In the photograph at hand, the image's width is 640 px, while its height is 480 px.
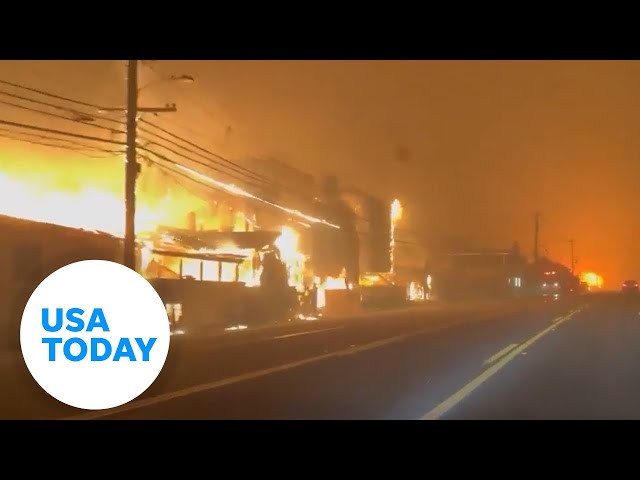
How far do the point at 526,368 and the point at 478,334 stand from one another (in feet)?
41.7

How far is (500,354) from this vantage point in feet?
73.0

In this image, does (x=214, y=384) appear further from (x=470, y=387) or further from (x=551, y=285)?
(x=551, y=285)

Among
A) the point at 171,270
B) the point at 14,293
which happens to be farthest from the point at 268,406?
the point at 171,270

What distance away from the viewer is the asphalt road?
12164 millimetres

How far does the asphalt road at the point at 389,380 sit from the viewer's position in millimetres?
12164

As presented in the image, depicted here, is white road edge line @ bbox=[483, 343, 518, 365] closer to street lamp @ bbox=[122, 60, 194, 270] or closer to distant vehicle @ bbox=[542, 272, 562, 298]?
street lamp @ bbox=[122, 60, 194, 270]

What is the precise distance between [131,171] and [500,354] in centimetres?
1279

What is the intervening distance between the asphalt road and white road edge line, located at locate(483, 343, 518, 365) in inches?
3.1

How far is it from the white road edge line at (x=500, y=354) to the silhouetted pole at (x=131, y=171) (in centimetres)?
1130

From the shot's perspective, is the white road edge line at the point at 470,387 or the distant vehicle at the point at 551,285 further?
the distant vehicle at the point at 551,285

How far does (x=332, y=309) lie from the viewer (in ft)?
183

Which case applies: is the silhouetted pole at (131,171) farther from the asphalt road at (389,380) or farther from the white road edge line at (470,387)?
the white road edge line at (470,387)

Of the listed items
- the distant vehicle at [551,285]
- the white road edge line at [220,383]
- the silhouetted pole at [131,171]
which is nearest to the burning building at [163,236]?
the silhouetted pole at [131,171]
